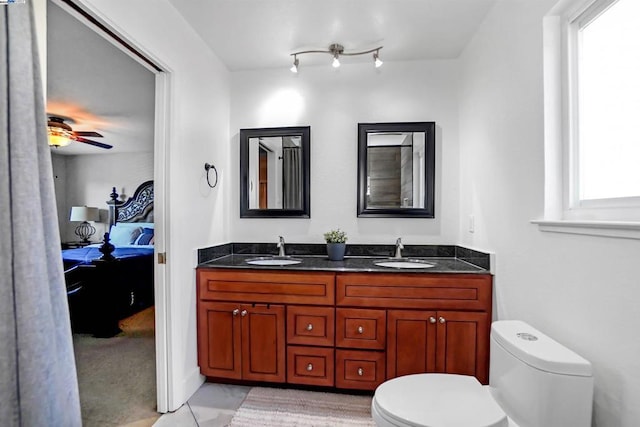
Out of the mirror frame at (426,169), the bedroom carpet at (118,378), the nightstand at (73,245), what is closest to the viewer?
the bedroom carpet at (118,378)

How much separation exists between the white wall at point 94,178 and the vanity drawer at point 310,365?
14.8 ft

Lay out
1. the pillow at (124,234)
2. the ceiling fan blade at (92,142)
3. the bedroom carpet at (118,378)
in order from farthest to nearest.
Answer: the pillow at (124,234)
the ceiling fan blade at (92,142)
the bedroom carpet at (118,378)

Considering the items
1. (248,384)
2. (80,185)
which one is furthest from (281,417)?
(80,185)

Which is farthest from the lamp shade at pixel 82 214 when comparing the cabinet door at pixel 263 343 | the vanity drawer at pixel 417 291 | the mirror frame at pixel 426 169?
the vanity drawer at pixel 417 291

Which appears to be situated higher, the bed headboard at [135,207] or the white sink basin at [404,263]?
the bed headboard at [135,207]

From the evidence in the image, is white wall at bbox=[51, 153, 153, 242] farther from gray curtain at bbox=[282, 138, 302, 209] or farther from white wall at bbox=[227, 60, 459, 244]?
gray curtain at bbox=[282, 138, 302, 209]

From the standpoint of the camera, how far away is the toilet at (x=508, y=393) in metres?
0.94

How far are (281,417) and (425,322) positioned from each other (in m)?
0.99

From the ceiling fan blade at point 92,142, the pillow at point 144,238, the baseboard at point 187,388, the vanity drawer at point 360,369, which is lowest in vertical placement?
the baseboard at point 187,388

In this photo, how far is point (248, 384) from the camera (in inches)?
79.7

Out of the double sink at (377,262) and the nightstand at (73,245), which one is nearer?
the double sink at (377,262)

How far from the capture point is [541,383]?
0.97 metres

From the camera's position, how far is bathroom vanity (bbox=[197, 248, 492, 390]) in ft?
5.88

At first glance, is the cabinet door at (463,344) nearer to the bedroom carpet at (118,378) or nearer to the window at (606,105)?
the window at (606,105)
